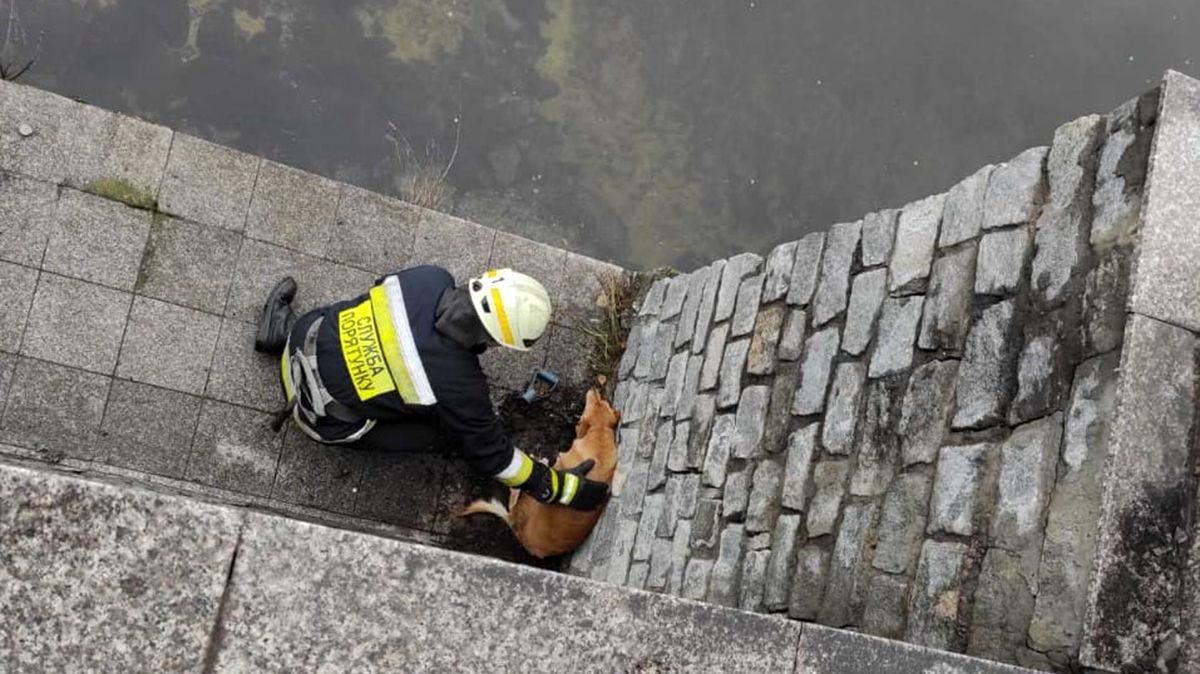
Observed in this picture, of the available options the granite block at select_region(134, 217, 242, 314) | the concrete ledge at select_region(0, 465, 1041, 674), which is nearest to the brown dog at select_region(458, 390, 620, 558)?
the granite block at select_region(134, 217, 242, 314)

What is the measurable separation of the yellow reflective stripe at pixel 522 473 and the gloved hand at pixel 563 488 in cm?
3

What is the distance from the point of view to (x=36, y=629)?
2.11 metres

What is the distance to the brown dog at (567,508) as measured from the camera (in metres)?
5.56

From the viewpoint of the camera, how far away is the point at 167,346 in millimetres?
5508

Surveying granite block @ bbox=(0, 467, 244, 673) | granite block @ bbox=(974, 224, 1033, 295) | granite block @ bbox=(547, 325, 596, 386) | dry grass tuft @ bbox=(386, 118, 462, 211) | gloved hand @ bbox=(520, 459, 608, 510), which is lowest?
granite block @ bbox=(0, 467, 244, 673)

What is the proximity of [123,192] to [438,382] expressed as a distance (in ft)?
6.62

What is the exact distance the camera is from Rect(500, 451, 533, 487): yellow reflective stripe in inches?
203

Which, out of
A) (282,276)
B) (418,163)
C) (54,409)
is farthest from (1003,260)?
(418,163)

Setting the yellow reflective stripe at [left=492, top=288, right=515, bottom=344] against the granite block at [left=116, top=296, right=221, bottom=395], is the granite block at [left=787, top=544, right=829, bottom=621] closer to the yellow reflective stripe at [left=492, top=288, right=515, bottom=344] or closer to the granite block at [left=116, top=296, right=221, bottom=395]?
the yellow reflective stripe at [left=492, top=288, right=515, bottom=344]

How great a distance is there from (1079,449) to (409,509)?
3622mm

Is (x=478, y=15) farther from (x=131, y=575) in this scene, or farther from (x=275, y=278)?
(x=131, y=575)

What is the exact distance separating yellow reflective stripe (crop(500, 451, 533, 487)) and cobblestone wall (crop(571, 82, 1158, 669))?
0.60 metres

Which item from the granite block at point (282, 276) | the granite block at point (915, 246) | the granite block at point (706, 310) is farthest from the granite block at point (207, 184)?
the granite block at point (915, 246)

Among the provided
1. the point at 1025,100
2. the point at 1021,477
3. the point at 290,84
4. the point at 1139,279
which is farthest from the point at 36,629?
the point at 1025,100
